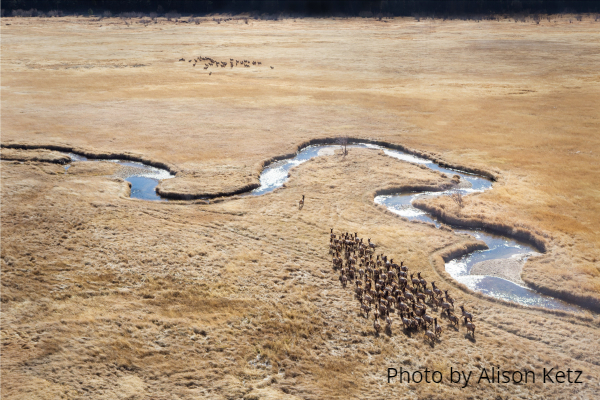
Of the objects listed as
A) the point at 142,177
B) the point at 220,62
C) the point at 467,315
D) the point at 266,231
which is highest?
the point at 220,62

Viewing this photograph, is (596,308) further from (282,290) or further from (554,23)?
(554,23)

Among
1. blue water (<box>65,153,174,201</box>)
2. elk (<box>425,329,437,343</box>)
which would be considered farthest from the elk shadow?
blue water (<box>65,153,174,201</box>)

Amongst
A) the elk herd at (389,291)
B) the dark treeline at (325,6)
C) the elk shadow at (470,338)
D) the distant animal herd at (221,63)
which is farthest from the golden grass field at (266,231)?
the dark treeline at (325,6)

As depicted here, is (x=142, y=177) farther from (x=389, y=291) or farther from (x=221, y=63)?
(x=221, y=63)

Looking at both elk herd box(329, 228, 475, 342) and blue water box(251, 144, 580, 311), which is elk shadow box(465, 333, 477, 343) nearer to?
elk herd box(329, 228, 475, 342)

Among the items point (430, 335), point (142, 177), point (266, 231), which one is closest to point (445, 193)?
point (266, 231)

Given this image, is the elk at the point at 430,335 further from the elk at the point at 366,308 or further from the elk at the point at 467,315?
the elk at the point at 366,308

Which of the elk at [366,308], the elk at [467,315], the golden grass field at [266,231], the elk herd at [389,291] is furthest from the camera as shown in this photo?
the elk at [366,308]
